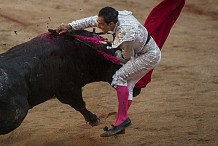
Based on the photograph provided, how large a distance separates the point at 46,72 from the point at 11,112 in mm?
631

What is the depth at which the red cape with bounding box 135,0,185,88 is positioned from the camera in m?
6.38

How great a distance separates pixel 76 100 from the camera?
634 centimetres

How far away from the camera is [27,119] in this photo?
712 centimetres

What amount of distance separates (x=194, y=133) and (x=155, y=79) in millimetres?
1975

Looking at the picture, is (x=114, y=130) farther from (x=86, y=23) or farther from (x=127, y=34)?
(x=86, y=23)

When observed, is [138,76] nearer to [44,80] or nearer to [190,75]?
[44,80]

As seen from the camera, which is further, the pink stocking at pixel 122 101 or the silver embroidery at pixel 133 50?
the pink stocking at pixel 122 101

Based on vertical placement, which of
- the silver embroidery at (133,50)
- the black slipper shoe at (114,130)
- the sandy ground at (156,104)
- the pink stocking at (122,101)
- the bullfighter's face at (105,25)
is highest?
the bullfighter's face at (105,25)

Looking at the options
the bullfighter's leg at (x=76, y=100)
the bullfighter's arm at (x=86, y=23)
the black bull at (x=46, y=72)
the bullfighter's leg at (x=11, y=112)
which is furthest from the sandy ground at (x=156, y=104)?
the bullfighter's arm at (x=86, y=23)

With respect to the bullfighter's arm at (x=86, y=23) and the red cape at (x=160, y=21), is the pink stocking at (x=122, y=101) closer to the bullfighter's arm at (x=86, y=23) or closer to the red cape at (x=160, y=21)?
the red cape at (x=160, y=21)

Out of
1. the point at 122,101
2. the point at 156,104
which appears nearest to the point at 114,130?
the point at 122,101

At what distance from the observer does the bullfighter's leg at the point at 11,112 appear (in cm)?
529

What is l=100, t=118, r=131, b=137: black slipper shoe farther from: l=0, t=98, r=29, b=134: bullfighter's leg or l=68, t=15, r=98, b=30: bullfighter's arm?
l=68, t=15, r=98, b=30: bullfighter's arm

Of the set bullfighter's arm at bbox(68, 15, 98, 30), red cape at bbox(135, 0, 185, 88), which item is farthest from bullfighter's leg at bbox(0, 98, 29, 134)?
red cape at bbox(135, 0, 185, 88)
